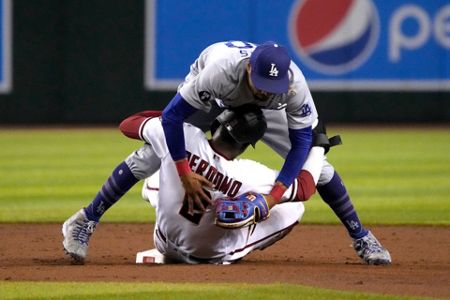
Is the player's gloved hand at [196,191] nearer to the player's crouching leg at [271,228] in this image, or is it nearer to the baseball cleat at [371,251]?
the player's crouching leg at [271,228]

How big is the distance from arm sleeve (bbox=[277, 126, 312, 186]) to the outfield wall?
39.4ft

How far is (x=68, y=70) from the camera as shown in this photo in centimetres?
1786

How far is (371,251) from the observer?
6.22 metres

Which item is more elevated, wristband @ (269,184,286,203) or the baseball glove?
wristband @ (269,184,286,203)

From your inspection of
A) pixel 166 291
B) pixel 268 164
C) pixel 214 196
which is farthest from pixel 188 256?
pixel 268 164

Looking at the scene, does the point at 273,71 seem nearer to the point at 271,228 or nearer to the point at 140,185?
the point at 271,228

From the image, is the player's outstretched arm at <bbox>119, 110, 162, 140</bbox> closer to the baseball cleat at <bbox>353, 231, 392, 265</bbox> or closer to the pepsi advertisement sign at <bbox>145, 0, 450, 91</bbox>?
the baseball cleat at <bbox>353, 231, 392, 265</bbox>

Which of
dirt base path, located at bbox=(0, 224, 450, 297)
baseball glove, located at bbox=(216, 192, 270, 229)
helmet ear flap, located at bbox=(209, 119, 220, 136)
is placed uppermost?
helmet ear flap, located at bbox=(209, 119, 220, 136)

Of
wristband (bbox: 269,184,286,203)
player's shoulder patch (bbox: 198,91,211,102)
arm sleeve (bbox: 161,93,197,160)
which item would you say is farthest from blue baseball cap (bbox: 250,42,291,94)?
wristband (bbox: 269,184,286,203)

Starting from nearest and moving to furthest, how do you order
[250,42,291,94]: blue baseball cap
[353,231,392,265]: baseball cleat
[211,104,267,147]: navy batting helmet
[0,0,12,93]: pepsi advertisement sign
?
[250,42,291,94]: blue baseball cap → [211,104,267,147]: navy batting helmet → [353,231,392,265]: baseball cleat → [0,0,12,93]: pepsi advertisement sign

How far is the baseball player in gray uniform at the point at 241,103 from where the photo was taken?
5.54 metres

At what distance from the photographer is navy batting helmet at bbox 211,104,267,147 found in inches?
224

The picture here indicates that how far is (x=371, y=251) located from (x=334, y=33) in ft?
38.7

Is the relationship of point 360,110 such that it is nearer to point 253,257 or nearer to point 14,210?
point 14,210
